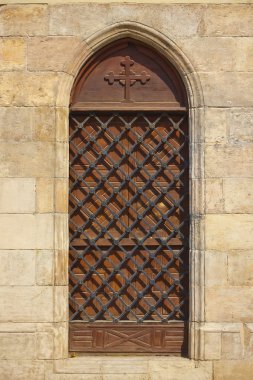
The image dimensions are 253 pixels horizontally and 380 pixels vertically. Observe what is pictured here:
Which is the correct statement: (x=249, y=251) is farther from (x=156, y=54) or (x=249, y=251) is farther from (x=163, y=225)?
(x=156, y=54)

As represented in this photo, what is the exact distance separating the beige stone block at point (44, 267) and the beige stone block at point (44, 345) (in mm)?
493

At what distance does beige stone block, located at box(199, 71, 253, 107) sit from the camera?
22.3 ft

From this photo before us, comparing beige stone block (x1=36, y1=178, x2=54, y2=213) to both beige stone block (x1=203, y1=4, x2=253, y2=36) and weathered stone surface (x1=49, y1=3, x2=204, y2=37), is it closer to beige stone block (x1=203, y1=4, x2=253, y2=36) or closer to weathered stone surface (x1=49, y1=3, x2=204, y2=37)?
weathered stone surface (x1=49, y1=3, x2=204, y2=37)

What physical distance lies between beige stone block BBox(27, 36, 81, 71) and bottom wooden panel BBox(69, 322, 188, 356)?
2.52 m

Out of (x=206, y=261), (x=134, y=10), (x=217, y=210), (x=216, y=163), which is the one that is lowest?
(x=206, y=261)

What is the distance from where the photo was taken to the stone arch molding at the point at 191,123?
6.77 m

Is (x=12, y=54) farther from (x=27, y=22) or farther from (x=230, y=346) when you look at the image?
(x=230, y=346)

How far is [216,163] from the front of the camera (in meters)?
6.79

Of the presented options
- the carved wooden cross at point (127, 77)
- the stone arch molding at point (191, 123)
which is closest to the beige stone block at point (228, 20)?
the stone arch molding at point (191, 123)

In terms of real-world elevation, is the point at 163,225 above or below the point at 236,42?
below

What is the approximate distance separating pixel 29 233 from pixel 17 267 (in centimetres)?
34

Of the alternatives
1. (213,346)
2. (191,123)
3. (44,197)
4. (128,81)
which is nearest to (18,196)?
(44,197)

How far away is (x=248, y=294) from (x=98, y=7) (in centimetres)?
309

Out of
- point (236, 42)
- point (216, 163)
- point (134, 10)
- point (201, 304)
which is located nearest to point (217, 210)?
point (216, 163)
